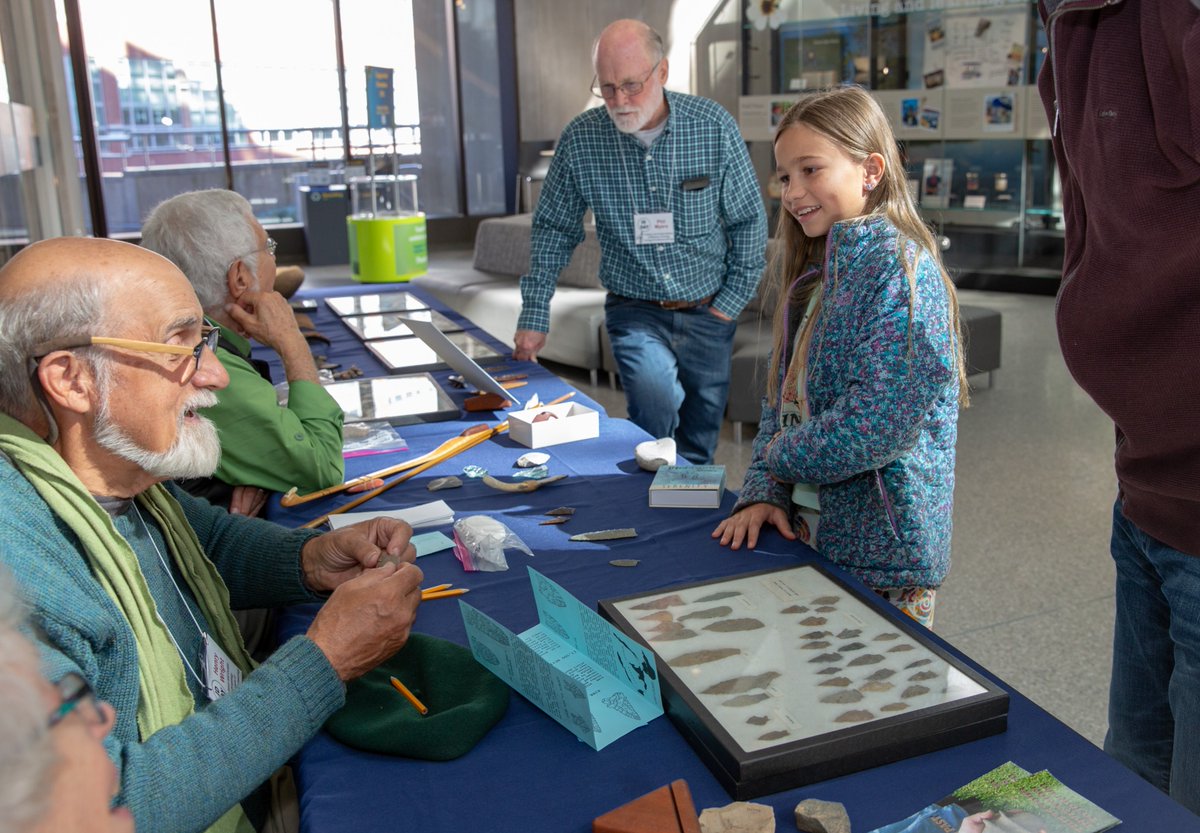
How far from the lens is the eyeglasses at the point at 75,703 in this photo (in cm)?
57

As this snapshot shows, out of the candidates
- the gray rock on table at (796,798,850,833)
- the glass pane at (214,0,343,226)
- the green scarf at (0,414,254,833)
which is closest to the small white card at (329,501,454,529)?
the green scarf at (0,414,254,833)

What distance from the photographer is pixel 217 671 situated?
136 centimetres

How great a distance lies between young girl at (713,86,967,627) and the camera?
1.58 meters

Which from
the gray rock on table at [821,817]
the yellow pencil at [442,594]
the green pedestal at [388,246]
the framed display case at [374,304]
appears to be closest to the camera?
the gray rock on table at [821,817]

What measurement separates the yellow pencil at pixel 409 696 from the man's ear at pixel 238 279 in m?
1.22

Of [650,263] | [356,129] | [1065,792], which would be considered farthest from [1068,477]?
[356,129]

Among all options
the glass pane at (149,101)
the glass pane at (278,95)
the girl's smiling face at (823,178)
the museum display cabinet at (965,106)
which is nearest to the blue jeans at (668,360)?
the girl's smiling face at (823,178)

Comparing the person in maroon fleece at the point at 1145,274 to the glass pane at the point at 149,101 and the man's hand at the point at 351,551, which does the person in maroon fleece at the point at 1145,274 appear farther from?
the glass pane at the point at 149,101

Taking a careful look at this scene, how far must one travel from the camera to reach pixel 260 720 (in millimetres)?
1126

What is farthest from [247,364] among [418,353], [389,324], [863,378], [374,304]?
[374,304]

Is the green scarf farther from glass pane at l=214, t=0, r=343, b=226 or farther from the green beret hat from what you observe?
glass pane at l=214, t=0, r=343, b=226

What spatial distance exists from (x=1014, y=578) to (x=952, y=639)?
1.81ft

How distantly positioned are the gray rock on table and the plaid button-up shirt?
2336 mm

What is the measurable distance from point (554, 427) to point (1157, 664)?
127 centimetres
